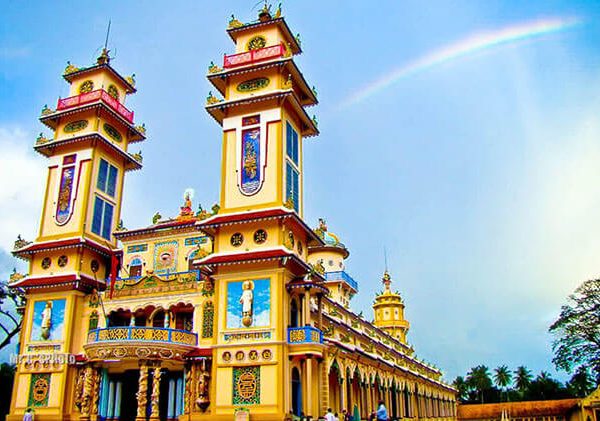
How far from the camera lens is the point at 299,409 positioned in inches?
1033

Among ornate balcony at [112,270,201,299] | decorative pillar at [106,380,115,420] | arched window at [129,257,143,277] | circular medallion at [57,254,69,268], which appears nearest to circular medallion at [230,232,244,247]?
ornate balcony at [112,270,201,299]

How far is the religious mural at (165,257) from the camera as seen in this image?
33.2 m

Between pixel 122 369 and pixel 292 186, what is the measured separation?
12436 millimetres

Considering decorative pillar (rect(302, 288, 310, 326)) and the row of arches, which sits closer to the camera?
decorative pillar (rect(302, 288, 310, 326))

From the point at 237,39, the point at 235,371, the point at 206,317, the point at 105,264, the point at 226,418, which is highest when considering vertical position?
the point at 237,39

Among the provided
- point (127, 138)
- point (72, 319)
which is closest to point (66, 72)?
point (127, 138)

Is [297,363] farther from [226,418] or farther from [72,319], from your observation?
[72,319]

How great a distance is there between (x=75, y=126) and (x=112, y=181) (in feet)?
12.6

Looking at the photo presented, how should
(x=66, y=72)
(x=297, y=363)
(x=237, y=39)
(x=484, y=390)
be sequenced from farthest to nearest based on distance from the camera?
(x=484, y=390)
(x=66, y=72)
(x=237, y=39)
(x=297, y=363)

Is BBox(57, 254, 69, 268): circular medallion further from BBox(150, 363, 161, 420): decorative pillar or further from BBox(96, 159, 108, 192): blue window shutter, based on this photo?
BBox(150, 363, 161, 420): decorative pillar

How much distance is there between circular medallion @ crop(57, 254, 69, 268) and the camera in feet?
106

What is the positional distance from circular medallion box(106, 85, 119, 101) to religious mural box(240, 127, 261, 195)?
11.4m

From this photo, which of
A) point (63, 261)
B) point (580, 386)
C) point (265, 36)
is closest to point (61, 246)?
point (63, 261)

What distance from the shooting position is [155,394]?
86.6ft
